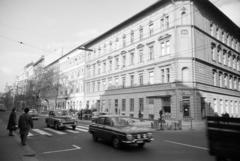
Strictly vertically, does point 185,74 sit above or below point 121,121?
above

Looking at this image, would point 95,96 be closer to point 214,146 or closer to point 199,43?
point 199,43

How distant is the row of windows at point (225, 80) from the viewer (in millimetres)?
32719

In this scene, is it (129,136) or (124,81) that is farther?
(124,81)

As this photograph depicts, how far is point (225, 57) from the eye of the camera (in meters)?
36.4

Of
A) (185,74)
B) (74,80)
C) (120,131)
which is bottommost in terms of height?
(120,131)

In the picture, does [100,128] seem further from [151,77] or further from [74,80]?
[74,80]

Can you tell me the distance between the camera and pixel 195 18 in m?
29.0

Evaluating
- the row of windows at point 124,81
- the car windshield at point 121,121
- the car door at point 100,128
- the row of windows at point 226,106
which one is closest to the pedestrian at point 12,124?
the car door at point 100,128

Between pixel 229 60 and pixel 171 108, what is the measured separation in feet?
63.5

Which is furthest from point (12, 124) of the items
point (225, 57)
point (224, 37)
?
point (224, 37)

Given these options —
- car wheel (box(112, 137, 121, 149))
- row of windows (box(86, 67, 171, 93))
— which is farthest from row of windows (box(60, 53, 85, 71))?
car wheel (box(112, 137, 121, 149))

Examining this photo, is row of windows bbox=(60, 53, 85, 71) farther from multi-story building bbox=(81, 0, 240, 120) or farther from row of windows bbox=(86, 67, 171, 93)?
multi-story building bbox=(81, 0, 240, 120)

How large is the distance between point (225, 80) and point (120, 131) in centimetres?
3322

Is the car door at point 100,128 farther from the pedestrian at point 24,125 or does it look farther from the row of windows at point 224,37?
the row of windows at point 224,37
